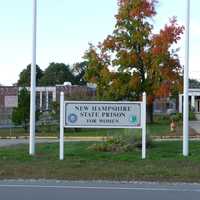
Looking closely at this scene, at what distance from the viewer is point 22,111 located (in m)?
44.5

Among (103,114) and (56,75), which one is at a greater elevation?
(56,75)

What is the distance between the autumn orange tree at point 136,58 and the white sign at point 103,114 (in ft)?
109

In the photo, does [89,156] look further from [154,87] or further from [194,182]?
[154,87]

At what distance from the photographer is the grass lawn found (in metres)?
14.5

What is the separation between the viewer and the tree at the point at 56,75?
138500 mm

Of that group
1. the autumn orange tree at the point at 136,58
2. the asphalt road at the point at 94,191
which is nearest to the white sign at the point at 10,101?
the autumn orange tree at the point at 136,58

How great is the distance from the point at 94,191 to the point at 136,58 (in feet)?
139

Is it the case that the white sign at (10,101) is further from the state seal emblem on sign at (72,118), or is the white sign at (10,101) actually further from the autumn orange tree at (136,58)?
the state seal emblem on sign at (72,118)

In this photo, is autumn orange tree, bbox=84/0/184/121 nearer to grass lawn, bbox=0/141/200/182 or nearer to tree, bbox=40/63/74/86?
grass lawn, bbox=0/141/200/182

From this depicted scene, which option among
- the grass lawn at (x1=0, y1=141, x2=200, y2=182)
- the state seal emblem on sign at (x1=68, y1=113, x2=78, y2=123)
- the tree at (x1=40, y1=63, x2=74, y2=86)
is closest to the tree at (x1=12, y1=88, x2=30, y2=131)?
the grass lawn at (x1=0, y1=141, x2=200, y2=182)

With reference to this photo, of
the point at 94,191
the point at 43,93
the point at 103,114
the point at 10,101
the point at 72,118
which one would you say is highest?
the point at 43,93

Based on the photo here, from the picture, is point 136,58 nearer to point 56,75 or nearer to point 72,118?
point 72,118

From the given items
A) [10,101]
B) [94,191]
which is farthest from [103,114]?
[10,101]

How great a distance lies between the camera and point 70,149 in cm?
2127
